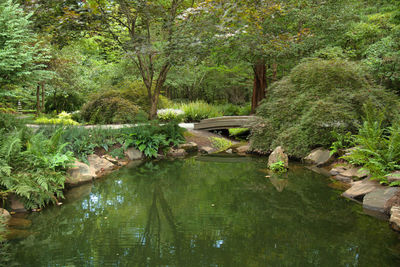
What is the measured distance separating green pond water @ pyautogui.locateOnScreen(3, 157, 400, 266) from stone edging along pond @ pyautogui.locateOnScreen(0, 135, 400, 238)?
0.77ft

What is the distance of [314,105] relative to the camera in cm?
805

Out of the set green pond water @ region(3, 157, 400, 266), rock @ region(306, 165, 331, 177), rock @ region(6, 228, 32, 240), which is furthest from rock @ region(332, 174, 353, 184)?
rock @ region(6, 228, 32, 240)

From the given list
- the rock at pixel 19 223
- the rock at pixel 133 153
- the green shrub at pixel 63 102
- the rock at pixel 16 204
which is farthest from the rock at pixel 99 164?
the green shrub at pixel 63 102

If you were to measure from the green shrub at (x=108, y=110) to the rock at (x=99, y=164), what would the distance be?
3742mm

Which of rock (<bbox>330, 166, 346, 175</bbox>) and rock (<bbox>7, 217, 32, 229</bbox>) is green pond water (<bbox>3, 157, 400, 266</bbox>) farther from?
rock (<bbox>330, 166, 346, 175</bbox>)

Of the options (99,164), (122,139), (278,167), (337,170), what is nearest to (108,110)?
(122,139)

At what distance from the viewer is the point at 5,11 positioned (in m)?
4.87

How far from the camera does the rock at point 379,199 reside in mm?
4648

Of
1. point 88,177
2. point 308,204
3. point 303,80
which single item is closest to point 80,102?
point 88,177

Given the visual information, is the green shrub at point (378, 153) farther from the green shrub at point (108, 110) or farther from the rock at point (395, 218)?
the green shrub at point (108, 110)

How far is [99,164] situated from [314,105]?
18.9 ft

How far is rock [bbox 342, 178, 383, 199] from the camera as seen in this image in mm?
5234

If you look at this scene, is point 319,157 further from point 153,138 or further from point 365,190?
point 153,138

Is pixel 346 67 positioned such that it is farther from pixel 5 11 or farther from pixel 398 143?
pixel 5 11
